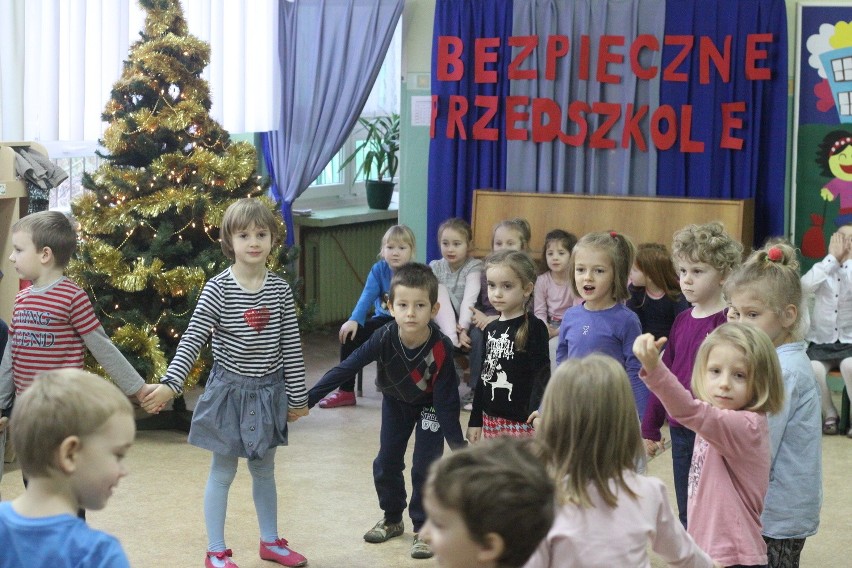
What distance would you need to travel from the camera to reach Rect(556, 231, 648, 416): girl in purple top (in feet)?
10.8

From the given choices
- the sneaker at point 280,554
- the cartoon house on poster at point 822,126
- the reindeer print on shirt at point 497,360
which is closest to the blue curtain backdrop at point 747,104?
the cartoon house on poster at point 822,126

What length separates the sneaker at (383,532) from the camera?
12.1 ft

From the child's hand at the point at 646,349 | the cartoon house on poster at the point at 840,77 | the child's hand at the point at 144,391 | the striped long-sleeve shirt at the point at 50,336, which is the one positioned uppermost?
the cartoon house on poster at the point at 840,77

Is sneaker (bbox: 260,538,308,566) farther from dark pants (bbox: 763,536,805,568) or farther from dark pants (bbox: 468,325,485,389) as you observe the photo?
dark pants (bbox: 468,325,485,389)

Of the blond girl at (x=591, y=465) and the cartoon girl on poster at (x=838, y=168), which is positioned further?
the cartoon girl on poster at (x=838, y=168)

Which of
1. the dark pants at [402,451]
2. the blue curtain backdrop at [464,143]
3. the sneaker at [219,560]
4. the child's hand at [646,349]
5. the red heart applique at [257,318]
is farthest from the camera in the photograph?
the blue curtain backdrop at [464,143]

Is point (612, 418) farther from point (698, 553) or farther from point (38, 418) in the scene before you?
point (38, 418)

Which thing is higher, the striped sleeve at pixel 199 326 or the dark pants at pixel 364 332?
the striped sleeve at pixel 199 326

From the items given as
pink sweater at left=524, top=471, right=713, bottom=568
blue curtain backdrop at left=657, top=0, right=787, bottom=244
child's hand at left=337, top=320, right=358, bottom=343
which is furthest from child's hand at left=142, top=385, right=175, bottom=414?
blue curtain backdrop at left=657, top=0, right=787, bottom=244

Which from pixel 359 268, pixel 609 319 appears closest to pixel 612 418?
pixel 609 319

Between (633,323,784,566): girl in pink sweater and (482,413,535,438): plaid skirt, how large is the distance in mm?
955

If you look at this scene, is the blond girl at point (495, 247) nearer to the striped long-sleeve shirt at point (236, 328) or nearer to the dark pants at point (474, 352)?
the dark pants at point (474, 352)

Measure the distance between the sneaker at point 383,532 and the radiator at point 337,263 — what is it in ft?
11.5

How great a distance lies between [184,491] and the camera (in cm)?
417
